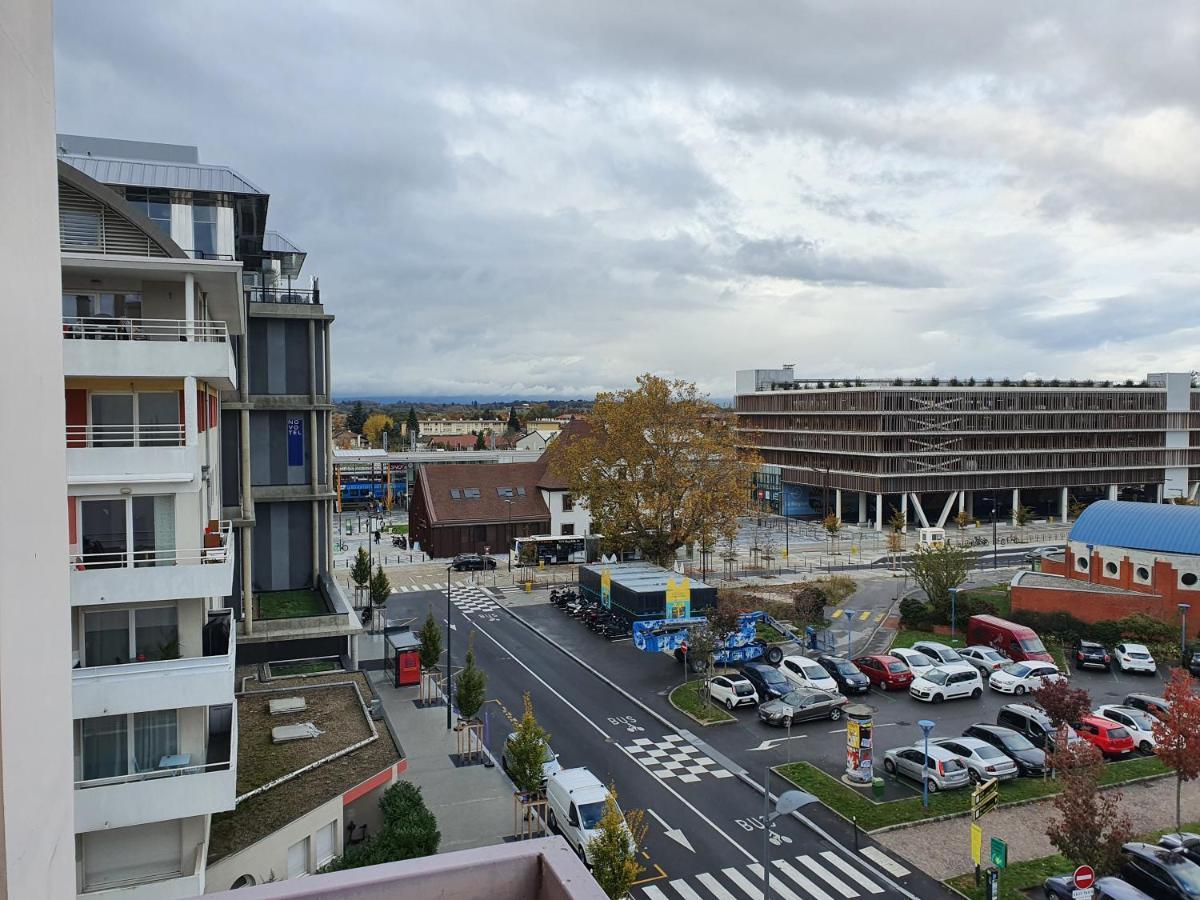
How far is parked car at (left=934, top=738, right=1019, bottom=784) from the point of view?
22.5m

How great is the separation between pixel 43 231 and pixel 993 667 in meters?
33.8

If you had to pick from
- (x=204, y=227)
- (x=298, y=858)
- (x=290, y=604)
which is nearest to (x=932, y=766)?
(x=298, y=858)

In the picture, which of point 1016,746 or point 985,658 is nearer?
point 1016,746

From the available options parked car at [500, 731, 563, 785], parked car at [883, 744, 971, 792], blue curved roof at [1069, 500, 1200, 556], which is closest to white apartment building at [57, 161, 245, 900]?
parked car at [500, 731, 563, 785]

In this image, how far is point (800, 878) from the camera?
1817 cm

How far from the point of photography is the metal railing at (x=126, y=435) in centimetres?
1508

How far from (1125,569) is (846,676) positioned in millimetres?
17787

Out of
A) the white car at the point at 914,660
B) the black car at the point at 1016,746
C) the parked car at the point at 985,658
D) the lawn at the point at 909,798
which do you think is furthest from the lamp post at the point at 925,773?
the parked car at the point at 985,658

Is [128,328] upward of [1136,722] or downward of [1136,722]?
upward

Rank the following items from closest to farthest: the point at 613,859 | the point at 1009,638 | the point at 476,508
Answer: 1. the point at 613,859
2. the point at 1009,638
3. the point at 476,508

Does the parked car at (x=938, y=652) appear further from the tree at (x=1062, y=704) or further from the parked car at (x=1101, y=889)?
the parked car at (x=1101, y=889)

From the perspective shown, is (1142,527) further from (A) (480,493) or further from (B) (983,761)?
(A) (480,493)

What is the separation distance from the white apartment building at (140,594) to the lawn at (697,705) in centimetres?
1571

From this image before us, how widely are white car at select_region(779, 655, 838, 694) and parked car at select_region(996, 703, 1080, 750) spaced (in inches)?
202
